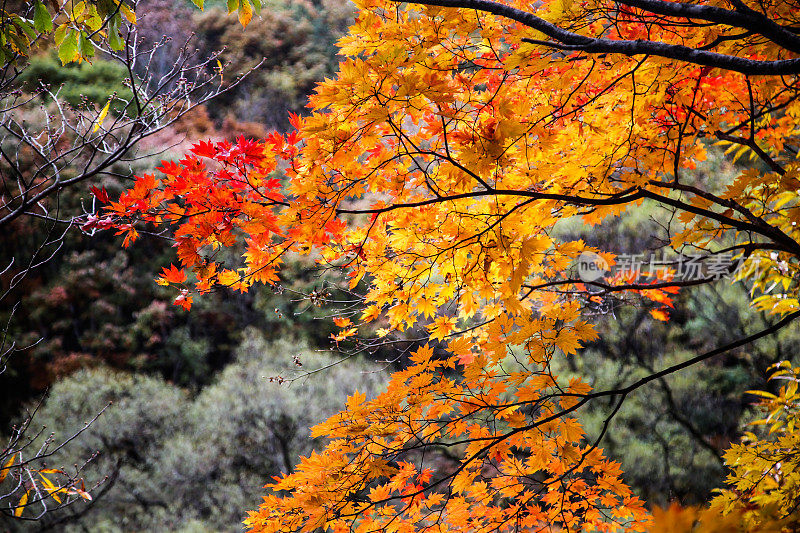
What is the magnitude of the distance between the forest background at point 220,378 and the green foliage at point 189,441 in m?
0.01

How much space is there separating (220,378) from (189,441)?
32.9 inches

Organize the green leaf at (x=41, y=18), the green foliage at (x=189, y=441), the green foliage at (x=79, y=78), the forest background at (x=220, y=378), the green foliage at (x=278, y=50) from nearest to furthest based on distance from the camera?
the green leaf at (x=41, y=18)
the forest background at (x=220, y=378)
the green foliage at (x=189, y=441)
the green foliage at (x=79, y=78)
the green foliage at (x=278, y=50)

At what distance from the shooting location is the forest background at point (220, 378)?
408cm

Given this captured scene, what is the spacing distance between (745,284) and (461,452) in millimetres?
2814

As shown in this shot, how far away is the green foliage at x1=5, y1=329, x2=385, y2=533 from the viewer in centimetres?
420

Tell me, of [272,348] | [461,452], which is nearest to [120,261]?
[272,348]

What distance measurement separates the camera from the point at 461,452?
180 inches

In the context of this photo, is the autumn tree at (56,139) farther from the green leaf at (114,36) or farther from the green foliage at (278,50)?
the green foliage at (278,50)

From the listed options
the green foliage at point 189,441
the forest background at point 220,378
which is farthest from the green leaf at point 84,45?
the green foliage at point 189,441

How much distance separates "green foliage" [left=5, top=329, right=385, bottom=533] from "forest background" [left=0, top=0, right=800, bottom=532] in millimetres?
12

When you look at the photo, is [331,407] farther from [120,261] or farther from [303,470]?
[120,261]

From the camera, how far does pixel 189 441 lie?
14.8 ft

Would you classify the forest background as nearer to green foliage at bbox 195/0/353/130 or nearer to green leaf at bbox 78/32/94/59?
green leaf at bbox 78/32/94/59

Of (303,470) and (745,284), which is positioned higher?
(745,284)
